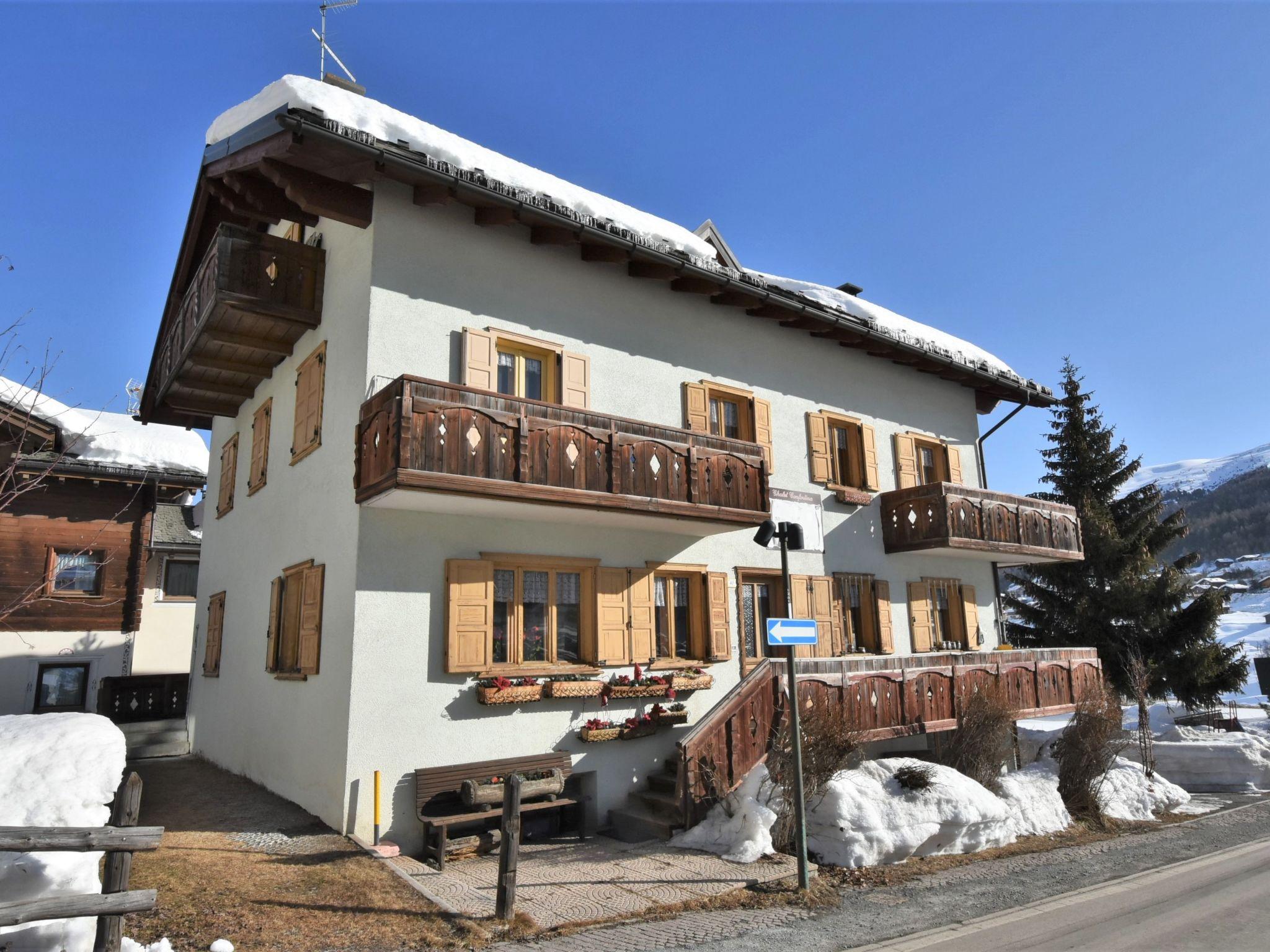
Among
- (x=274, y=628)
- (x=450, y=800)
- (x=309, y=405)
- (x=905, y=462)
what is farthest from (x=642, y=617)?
(x=905, y=462)

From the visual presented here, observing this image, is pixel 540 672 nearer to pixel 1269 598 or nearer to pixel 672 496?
pixel 672 496

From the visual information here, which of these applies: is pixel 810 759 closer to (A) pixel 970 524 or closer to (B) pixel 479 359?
(B) pixel 479 359

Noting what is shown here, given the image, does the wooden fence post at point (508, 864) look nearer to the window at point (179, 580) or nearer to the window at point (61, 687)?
the window at point (61, 687)

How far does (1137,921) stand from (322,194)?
39.1ft

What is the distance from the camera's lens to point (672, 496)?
11.7 metres

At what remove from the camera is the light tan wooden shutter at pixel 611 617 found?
11.7m

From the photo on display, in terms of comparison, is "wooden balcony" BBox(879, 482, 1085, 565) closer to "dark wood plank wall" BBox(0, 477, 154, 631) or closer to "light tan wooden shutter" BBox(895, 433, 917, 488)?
"light tan wooden shutter" BBox(895, 433, 917, 488)

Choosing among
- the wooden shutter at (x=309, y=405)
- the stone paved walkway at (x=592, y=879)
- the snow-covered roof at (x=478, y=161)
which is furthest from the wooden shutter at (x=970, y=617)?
the wooden shutter at (x=309, y=405)

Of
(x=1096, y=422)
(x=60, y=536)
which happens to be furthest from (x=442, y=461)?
(x=1096, y=422)

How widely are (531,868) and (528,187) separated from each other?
8.53 metres

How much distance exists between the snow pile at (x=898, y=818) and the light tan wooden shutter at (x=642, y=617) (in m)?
3.07

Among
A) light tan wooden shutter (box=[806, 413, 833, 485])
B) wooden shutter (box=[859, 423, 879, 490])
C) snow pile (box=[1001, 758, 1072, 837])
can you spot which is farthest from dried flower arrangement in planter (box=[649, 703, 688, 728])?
wooden shutter (box=[859, 423, 879, 490])

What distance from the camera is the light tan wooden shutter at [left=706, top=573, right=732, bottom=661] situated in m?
13.0

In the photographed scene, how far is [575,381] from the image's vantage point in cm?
1232
